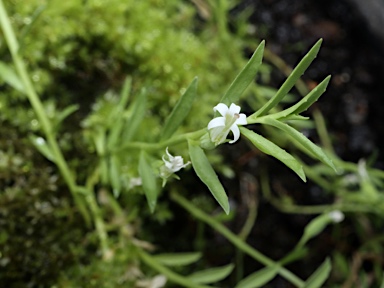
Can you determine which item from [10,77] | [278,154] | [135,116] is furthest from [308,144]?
[10,77]

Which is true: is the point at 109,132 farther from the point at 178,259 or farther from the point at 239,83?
the point at 239,83

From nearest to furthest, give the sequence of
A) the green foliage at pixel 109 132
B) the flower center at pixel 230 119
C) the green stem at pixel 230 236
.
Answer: the flower center at pixel 230 119
the green foliage at pixel 109 132
the green stem at pixel 230 236

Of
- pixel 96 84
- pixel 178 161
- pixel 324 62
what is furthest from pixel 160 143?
pixel 324 62

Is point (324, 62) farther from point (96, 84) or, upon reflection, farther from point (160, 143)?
point (160, 143)

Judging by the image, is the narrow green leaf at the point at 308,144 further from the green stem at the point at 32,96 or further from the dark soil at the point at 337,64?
the dark soil at the point at 337,64

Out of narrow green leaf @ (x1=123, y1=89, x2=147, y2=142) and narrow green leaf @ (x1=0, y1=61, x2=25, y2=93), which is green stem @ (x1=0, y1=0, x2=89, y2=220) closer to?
narrow green leaf @ (x1=0, y1=61, x2=25, y2=93)

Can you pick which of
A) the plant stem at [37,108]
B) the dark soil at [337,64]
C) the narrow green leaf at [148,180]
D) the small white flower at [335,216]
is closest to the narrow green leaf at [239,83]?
the narrow green leaf at [148,180]
